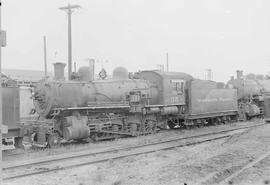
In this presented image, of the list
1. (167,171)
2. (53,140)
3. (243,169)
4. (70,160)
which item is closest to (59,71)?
(53,140)

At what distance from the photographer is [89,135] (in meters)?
14.7

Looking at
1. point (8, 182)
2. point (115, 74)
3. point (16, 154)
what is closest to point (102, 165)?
point (8, 182)

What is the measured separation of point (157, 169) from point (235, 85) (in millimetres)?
21045

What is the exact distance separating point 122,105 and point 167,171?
326 inches

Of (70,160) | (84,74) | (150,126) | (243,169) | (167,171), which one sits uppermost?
(84,74)

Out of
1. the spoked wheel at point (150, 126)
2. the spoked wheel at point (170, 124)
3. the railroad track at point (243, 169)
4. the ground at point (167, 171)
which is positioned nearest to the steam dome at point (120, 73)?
the spoked wheel at point (150, 126)

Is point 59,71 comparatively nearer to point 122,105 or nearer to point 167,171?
point 122,105

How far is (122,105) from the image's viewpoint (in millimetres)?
16469

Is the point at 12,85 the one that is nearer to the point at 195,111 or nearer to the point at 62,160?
the point at 62,160

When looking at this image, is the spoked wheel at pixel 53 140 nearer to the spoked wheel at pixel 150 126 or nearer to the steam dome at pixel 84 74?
the steam dome at pixel 84 74

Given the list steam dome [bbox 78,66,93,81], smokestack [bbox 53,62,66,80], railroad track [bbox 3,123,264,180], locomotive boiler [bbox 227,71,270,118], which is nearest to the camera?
railroad track [bbox 3,123,264,180]

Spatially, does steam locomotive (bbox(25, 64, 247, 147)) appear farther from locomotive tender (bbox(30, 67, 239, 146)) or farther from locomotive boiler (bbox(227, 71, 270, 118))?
locomotive boiler (bbox(227, 71, 270, 118))

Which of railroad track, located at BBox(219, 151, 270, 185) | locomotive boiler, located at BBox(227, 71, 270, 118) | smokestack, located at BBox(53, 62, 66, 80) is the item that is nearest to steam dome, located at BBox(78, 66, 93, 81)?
smokestack, located at BBox(53, 62, 66, 80)

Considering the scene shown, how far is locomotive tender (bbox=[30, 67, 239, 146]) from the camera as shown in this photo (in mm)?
14367
